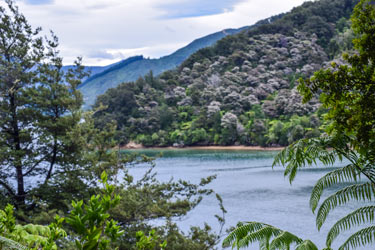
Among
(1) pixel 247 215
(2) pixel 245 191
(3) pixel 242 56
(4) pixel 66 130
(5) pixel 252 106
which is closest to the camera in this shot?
(4) pixel 66 130

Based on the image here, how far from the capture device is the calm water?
15.9m

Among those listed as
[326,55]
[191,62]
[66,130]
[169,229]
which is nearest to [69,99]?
[66,130]

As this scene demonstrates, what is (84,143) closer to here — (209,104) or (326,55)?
(209,104)

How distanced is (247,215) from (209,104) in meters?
34.2

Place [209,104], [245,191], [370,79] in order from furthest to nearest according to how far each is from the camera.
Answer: [209,104] → [245,191] → [370,79]

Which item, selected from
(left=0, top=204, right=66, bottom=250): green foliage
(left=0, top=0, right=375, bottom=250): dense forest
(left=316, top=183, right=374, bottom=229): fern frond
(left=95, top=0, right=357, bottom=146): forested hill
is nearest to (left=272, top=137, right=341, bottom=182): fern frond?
(left=0, top=0, right=375, bottom=250): dense forest

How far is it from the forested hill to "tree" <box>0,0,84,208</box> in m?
28.0

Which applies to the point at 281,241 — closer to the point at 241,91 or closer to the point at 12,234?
the point at 12,234

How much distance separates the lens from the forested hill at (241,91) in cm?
4272

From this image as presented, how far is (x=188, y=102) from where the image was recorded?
53062 mm

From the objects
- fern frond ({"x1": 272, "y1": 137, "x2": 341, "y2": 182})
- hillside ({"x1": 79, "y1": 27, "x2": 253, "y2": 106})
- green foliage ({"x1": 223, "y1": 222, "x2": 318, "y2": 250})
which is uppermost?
hillside ({"x1": 79, "y1": 27, "x2": 253, "y2": 106})

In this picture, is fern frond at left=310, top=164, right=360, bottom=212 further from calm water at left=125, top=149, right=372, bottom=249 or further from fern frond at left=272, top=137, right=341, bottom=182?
calm water at left=125, top=149, right=372, bottom=249

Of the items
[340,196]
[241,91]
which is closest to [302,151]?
[340,196]

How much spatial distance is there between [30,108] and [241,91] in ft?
138
